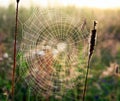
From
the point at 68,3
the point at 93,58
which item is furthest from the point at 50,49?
the point at 68,3

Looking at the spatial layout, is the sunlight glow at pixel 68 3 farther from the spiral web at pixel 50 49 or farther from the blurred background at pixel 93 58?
the spiral web at pixel 50 49

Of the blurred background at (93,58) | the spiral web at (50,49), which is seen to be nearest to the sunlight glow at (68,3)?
the blurred background at (93,58)

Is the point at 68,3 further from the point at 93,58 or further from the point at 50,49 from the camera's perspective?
the point at 50,49

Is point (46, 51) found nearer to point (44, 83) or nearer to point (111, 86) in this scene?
point (44, 83)

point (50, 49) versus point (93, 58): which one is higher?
point (50, 49)

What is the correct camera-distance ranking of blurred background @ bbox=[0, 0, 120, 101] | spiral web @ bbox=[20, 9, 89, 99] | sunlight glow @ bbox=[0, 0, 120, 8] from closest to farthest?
spiral web @ bbox=[20, 9, 89, 99]
blurred background @ bbox=[0, 0, 120, 101]
sunlight glow @ bbox=[0, 0, 120, 8]

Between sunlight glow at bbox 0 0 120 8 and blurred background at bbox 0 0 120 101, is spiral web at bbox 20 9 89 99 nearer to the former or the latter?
blurred background at bbox 0 0 120 101

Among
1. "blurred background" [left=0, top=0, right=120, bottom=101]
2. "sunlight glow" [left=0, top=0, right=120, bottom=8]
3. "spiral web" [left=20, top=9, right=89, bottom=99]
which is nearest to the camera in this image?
"spiral web" [left=20, top=9, right=89, bottom=99]

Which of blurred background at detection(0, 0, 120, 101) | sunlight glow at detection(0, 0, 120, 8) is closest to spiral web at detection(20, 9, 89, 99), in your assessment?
blurred background at detection(0, 0, 120, 101)
